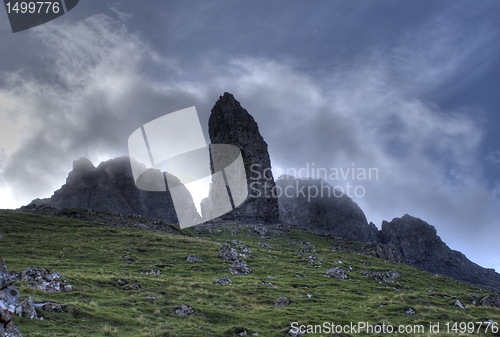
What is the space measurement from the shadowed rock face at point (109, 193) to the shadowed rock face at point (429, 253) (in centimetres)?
12113

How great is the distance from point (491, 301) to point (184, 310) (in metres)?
38.7

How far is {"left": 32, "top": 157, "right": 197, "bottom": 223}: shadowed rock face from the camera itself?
554ft

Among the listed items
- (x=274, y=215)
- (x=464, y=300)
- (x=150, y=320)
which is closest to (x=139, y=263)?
(x=150, y=320)

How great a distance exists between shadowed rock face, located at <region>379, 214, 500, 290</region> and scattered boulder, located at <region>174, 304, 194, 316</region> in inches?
6387

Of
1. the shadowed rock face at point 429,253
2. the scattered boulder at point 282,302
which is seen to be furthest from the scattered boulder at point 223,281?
the shadowed rock face at point 429,253

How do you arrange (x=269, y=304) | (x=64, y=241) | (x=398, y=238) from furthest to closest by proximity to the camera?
(x=398, y=238)
(x=64, y=241)
(x=269, y=304)

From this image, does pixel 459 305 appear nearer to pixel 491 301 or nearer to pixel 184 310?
pixel 491 301

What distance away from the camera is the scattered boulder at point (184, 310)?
28.9 metres

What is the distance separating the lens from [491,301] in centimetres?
4334

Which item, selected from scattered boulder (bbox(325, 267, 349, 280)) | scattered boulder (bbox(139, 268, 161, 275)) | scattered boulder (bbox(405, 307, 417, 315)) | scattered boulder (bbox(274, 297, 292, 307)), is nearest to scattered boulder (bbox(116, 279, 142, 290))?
scattered boulder (bbox(139, 268, 161, 275))

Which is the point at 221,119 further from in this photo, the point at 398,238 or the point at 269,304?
the point at 269,304

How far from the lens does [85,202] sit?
548 ft

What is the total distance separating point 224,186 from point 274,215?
24485 mm

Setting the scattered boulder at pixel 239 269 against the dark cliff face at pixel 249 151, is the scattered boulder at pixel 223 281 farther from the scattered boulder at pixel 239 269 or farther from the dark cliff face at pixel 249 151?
the dark cliff face at pixel 249 151
